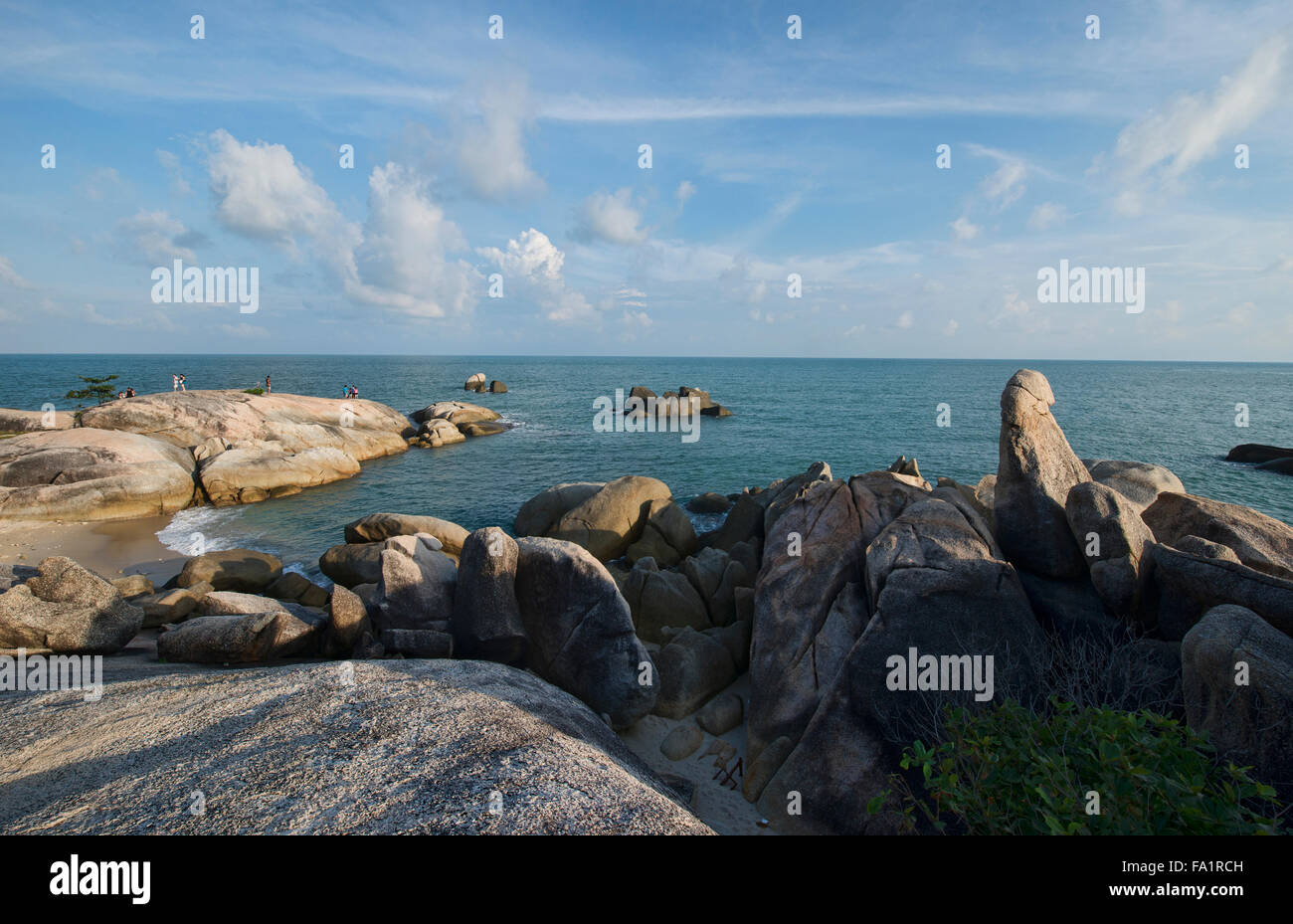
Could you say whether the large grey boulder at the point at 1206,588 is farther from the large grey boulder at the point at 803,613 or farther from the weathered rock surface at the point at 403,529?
the weathered rock surface at the point at 403,529

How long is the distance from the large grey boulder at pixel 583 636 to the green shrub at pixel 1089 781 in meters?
6.95

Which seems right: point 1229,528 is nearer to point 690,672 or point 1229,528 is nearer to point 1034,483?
point 1034,483

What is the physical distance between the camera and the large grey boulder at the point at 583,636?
11367 millimetres

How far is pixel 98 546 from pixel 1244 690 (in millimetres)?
31984

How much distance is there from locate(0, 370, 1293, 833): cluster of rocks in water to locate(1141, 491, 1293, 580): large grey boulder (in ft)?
0.15

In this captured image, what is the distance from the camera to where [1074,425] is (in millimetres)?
57844

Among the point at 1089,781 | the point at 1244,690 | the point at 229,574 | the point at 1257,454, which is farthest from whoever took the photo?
the point at 1257,454

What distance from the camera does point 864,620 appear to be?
11094 millimetres

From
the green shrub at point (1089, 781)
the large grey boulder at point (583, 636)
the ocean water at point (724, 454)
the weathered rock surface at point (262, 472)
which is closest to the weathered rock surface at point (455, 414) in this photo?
the ocean water at point (724, 454)

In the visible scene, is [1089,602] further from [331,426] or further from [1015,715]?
[331,426]

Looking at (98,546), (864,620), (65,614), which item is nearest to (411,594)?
(65,614)

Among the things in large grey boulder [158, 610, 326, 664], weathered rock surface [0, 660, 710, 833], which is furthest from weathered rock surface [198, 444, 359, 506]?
weathered rock surface [0, 660, 710, 833]
